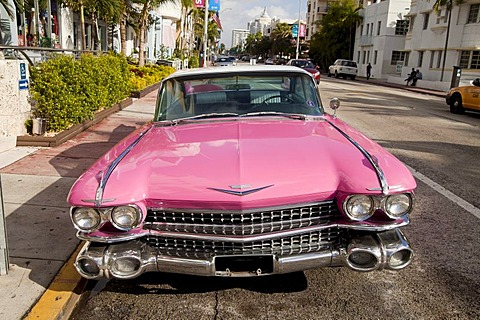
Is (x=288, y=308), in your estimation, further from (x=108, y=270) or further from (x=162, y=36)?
(x=162, y=36)

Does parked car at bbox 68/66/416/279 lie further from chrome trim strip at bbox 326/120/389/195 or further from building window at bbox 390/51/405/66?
building window at bbox 390/51/405/66

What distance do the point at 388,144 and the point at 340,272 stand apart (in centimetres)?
616

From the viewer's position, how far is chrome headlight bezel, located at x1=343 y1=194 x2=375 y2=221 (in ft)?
9.44

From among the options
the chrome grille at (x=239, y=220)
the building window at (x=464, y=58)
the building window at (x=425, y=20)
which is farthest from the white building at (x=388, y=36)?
the chrome grille at (x=239, y=220)

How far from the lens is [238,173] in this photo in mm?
2850

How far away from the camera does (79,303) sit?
3.30m

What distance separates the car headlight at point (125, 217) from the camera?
2.84 m

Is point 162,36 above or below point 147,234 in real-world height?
above

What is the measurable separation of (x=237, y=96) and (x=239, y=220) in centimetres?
192

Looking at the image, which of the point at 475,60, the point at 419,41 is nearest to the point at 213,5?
the point at 419,41

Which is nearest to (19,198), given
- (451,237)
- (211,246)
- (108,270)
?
(108,270)

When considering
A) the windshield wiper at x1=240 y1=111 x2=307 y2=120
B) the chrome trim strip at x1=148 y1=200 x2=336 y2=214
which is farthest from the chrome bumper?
the windshield wiper at x1=240 y1=111 x2=307 y2=120

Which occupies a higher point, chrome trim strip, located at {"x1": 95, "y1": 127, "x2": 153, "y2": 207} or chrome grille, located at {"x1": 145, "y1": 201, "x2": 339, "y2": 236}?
chrome trim strip, located at {"x1": 95, "y1": 127, "x2": 153, "y2": 207}

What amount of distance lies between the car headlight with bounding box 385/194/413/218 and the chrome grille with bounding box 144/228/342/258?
0.37 m
